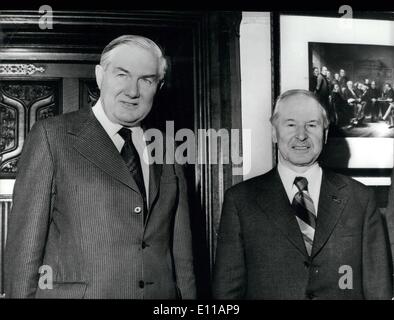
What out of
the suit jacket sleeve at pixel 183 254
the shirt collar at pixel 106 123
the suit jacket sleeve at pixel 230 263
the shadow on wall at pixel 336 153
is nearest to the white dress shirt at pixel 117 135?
the shirt collar at pixel 106 123

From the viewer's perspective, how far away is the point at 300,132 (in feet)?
5.14

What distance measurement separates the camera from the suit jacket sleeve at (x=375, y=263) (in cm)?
152

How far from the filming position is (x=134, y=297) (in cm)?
145

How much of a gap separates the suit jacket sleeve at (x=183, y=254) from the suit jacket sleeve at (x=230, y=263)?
8 centimetres

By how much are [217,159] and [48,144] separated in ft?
2.11

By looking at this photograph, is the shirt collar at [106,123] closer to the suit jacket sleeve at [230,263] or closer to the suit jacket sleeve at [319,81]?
the suit jacket sleeve at [230,263]

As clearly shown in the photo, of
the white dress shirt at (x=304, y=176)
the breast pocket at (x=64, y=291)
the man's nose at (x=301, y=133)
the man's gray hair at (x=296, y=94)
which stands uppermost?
the man's gray hair at (x=296, y=94)

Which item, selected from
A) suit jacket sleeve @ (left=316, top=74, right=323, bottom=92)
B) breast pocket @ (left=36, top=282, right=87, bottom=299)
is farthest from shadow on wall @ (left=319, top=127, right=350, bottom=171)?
breast pocket @ (left=36, top=282, right=87, bottom=299)

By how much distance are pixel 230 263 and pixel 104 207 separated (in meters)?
0.43

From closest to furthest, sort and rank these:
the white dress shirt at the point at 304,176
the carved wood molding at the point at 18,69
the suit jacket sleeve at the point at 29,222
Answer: the suit jacket sleeve at the point at 29,222
the white dress shirt at the point at 304,176
the carved wood molding at the point at 18,69

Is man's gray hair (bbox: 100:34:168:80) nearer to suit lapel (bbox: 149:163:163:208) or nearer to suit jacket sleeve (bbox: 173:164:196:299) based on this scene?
suit lapel (bbox: 149:163:163:208)

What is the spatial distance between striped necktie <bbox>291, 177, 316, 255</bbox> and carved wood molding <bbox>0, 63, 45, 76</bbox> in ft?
3.40

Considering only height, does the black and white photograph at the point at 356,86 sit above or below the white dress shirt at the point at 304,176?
above

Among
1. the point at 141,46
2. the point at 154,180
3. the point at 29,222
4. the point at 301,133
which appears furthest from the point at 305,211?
the point at 29,222
